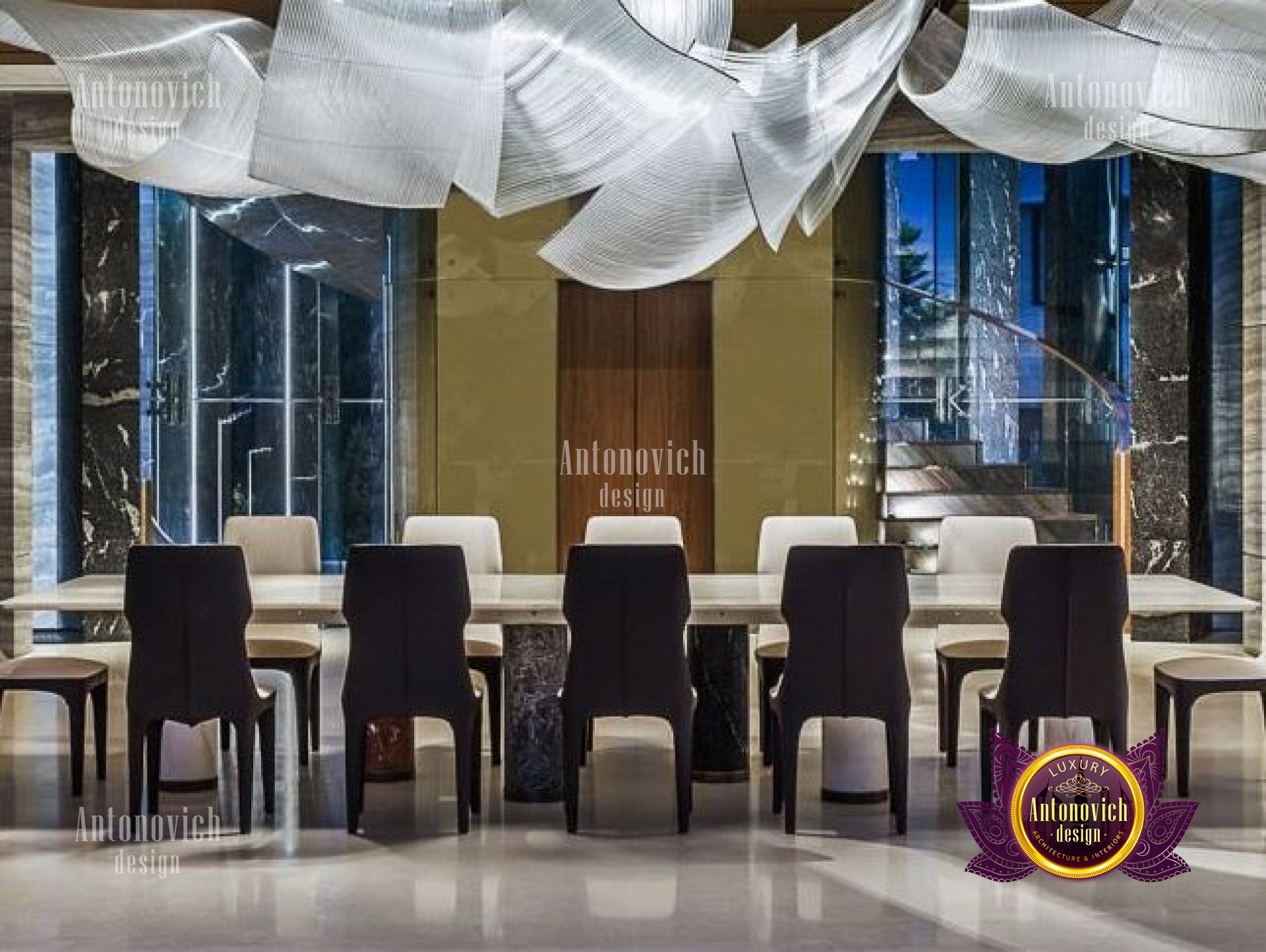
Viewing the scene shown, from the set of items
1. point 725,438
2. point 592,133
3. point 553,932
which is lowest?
point 553,932

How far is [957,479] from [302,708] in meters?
4.58

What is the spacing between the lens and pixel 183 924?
4301 mm

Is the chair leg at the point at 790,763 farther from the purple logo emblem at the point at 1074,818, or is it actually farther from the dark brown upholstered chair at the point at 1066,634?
the dark brown upholstered chair at the point at 1066,634

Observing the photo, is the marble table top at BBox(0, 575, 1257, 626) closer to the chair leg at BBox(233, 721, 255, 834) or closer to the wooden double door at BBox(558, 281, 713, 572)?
the chair leg at BBox(233, 721, 255, 834)

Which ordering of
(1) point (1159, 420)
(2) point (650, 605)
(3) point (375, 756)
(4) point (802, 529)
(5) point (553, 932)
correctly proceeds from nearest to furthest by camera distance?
1. (5) point (553, 932)
2. (2) point (650, 605)
3. (3) point (375, 756)
4. (4) point (802, 529)
5. (1) point (1159, 420)

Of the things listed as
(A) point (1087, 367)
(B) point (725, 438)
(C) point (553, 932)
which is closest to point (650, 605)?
(C) point (553, 932)

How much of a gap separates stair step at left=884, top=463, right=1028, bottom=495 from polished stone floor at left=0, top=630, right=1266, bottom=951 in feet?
11.3

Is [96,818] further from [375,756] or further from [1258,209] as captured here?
[1258,209]

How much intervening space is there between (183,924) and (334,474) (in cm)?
665

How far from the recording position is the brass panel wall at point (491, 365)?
31.6 feet

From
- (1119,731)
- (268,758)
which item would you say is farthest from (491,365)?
(1119,731)

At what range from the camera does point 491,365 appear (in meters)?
9.65

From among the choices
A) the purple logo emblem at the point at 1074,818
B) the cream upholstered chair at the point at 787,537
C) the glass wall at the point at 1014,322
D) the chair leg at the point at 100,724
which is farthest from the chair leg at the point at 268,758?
the glass wall at the point at 1014,322

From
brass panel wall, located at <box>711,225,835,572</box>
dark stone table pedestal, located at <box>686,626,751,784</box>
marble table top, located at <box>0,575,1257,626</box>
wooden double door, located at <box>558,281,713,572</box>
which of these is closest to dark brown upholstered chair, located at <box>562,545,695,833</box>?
marble table top, located at <box>0,575,1257,626</box>
